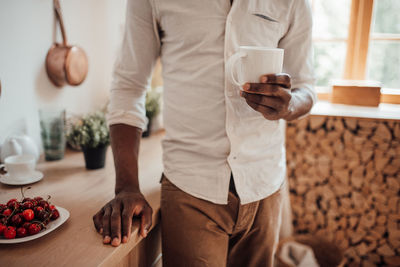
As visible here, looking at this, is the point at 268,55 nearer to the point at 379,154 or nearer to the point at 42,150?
the point at 42,150

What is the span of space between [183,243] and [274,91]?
1.58ft

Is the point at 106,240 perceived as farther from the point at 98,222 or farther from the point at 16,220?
the point at 16,220

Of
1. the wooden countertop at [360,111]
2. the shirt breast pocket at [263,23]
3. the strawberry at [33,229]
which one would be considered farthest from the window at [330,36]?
the strawberry at [33,229]

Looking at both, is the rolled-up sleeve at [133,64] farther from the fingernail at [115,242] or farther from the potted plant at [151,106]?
the potted plant at [151,106]

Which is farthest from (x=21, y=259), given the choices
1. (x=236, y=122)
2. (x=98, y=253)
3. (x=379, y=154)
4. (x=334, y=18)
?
(x=334, y=18)

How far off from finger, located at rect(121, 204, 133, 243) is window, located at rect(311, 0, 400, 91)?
1.66 m

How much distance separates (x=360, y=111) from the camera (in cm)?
162

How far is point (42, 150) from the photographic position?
138 cm

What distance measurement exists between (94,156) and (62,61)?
1.48ft

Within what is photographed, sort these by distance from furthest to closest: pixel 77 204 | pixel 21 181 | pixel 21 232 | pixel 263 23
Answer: pixel 21 181 < pixel 77 204 < pixel 263 23 < pixel 21 232

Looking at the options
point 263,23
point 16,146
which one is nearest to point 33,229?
point 16,146

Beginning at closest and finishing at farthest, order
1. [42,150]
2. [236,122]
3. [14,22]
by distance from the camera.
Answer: [236,122] → [14,22] → [42,150]

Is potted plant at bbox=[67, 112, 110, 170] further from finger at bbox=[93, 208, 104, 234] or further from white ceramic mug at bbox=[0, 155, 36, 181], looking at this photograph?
finger at bbox=[93, 208, 104, 234]

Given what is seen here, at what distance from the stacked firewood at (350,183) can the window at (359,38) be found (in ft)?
1.54
